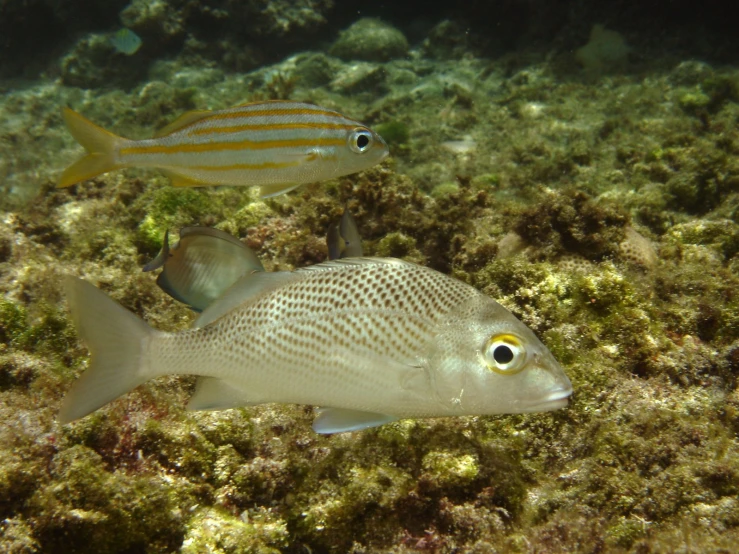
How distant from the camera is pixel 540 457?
2.59 meters

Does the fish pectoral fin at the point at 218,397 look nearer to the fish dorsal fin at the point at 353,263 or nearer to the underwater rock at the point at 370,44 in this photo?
the fish dorsal fin at the point at 353,263

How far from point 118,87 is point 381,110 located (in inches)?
464

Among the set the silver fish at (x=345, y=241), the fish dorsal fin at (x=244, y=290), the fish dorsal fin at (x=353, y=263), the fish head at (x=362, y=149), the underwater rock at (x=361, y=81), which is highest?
the underwater rock at (x=361, y=81)

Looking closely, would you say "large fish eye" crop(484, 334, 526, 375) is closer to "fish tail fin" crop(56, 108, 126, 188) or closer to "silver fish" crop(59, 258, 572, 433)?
"silver fish" crop(59, 258, 572, 433)

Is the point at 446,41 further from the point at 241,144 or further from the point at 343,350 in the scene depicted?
the point at 343,350

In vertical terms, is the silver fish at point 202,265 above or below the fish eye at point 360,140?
below

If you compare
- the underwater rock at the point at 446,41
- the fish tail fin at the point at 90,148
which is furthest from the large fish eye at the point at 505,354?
the underwater rock at the point at 446,41

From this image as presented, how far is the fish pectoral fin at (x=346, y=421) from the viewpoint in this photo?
190 cm

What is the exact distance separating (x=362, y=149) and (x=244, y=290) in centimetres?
167

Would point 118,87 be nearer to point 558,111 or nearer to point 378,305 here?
point 558,111

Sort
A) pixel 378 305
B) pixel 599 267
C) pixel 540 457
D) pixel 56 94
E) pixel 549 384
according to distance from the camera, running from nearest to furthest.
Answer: pixel 549 384, pixel 378 305, pixel 540 457, pixel 599 267, pixel 56 94

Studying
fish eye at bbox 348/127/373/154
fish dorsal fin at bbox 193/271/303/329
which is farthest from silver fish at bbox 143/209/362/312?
fish eye at bbox 348/127/373/154

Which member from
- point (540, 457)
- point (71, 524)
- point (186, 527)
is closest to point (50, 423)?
point (71, 524)

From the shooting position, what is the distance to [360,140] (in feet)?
11.1
